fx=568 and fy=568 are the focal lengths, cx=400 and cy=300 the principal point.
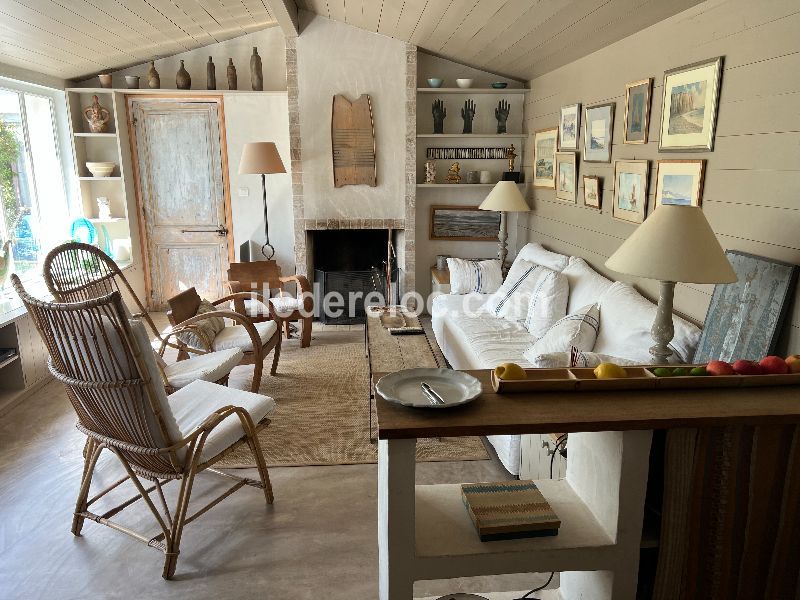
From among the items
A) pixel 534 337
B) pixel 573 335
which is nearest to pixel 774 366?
pixel 573 335

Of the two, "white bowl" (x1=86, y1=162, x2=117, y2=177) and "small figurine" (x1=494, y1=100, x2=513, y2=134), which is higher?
"small figurine" (x1=494, y1=100, x2=513, y2=134)

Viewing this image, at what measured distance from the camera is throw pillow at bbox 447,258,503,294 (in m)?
4.96

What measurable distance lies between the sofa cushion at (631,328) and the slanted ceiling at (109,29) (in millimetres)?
3482

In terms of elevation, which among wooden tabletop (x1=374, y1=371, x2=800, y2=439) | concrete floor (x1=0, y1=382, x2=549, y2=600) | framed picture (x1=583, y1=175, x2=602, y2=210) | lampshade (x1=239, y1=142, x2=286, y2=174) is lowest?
concrete floor (x1=0, y1=382, x2=549, y2=600)

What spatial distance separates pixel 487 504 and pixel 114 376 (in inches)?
56.1

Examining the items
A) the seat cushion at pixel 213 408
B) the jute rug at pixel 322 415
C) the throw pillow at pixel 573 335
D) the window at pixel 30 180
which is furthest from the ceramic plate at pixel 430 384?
the window at pixel 30 180

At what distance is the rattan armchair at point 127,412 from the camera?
6.67 ft

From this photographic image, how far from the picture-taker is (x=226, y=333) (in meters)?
4.00

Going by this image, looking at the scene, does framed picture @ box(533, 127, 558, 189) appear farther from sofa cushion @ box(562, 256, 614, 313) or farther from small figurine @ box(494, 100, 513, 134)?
sofa cushion @ box(562, 256, 614, 313)

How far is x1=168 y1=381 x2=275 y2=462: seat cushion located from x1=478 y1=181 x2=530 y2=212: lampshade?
9.42 feet

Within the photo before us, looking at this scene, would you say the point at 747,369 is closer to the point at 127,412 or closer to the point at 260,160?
the point at 127,412

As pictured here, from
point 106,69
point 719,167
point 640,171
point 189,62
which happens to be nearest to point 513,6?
point 640,171

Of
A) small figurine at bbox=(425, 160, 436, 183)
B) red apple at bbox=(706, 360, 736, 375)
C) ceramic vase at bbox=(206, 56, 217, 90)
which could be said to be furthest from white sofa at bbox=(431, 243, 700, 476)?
ceramic vase at bbox=(206, 56, 217, 90)

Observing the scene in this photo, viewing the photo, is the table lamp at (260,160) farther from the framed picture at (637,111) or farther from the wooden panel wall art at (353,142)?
the framed picture at (637,111)
